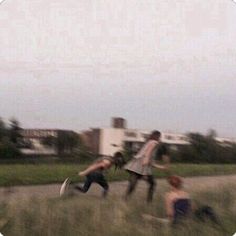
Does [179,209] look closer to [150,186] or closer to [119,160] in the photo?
[150,186]

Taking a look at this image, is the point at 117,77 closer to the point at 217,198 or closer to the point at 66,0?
the point at 66,0

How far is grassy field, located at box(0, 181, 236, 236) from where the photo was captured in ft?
11.9

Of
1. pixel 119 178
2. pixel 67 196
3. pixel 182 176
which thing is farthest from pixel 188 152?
pixel 67 196

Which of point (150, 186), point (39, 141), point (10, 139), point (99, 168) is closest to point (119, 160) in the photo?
point (99, 168)

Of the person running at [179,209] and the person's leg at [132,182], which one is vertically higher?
the person's leg at [132,182]

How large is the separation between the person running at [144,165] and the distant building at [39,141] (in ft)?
1.17

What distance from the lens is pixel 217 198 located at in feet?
12.5

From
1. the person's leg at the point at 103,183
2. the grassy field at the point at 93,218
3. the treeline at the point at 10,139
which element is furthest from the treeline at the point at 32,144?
the grassy field at the point at 93,218

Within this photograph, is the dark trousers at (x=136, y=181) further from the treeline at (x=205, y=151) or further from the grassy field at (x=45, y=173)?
the treeline at (x=205, y=151)

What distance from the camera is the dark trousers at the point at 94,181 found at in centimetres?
367

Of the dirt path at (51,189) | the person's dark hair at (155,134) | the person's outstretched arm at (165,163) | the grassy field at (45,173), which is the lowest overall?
the dirt path at (51,189)

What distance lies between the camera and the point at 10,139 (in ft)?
12.1

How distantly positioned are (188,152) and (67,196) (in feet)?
2.12

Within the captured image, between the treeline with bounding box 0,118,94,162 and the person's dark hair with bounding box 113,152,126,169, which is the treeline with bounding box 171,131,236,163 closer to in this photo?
the person's dark hair with bounding box 113,152,126,169
